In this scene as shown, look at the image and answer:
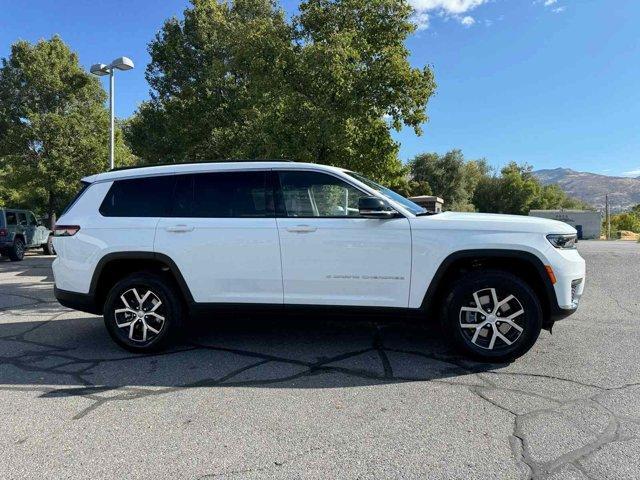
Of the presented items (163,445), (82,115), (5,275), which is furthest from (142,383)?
(82,115)

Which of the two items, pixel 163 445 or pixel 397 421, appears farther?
pixel 397 421

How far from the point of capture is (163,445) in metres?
3.04

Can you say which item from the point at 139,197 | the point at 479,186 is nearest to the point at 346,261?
the point at 139,197

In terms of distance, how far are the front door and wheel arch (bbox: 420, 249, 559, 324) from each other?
0.92ft

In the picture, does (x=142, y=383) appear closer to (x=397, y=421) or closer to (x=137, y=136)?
(x=397, y=421)

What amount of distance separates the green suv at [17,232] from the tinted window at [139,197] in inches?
494

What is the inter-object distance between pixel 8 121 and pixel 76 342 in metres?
19.9

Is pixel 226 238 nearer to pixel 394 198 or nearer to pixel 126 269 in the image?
pixel 126 269

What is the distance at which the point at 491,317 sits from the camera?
14.3 ft

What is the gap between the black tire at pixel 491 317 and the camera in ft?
14.1

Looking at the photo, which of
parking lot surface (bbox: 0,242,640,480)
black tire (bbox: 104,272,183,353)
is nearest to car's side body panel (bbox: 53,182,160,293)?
black tire (bbox: 104,272,183,353)

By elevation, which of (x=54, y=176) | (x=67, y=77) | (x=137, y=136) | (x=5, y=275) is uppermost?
(x=67, y=77)

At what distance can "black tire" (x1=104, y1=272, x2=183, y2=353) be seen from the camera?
479 cm

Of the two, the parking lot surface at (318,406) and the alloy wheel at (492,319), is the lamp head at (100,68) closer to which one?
the parking lot surface at (318,406)
